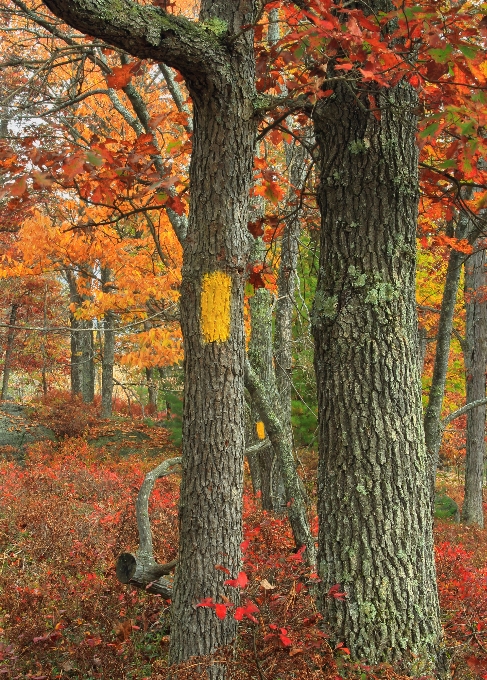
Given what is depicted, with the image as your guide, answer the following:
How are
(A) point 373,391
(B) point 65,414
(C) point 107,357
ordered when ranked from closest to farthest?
(A) point 373,391, (B) point 65,414, (C) point 107,357

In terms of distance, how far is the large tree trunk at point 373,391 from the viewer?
3.18 metres

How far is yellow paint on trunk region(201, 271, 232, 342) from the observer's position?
2.93m

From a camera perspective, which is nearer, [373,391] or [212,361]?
[212,361]

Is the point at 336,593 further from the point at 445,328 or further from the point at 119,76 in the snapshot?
the point at 445,328

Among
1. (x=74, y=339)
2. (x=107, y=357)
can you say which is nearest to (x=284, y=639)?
(x=107, y=357)

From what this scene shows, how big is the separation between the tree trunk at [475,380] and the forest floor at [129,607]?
14.7 feet

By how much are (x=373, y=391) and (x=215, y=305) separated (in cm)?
101

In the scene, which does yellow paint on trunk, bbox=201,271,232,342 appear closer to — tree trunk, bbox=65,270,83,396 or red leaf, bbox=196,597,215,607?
red leaf, bbox=196,597,215,607

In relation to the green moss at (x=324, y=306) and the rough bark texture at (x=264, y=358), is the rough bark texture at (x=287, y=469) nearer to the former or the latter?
the green moss at (x=324, y=306)

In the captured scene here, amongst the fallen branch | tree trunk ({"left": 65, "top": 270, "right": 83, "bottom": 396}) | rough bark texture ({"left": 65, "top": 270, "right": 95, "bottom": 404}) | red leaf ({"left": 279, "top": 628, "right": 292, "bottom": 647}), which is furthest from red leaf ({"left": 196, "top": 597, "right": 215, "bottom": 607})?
rough bark texture ({"left": 65, "top": 270, "right": 95, "bottom": 404})

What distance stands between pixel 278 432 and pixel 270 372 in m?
1.92

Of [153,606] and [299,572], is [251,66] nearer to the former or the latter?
[299,572]

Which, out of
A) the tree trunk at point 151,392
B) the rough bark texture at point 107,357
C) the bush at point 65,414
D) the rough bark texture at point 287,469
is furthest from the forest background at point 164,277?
the tree trunk at point 151,392

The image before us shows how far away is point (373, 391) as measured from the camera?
3.25 m
